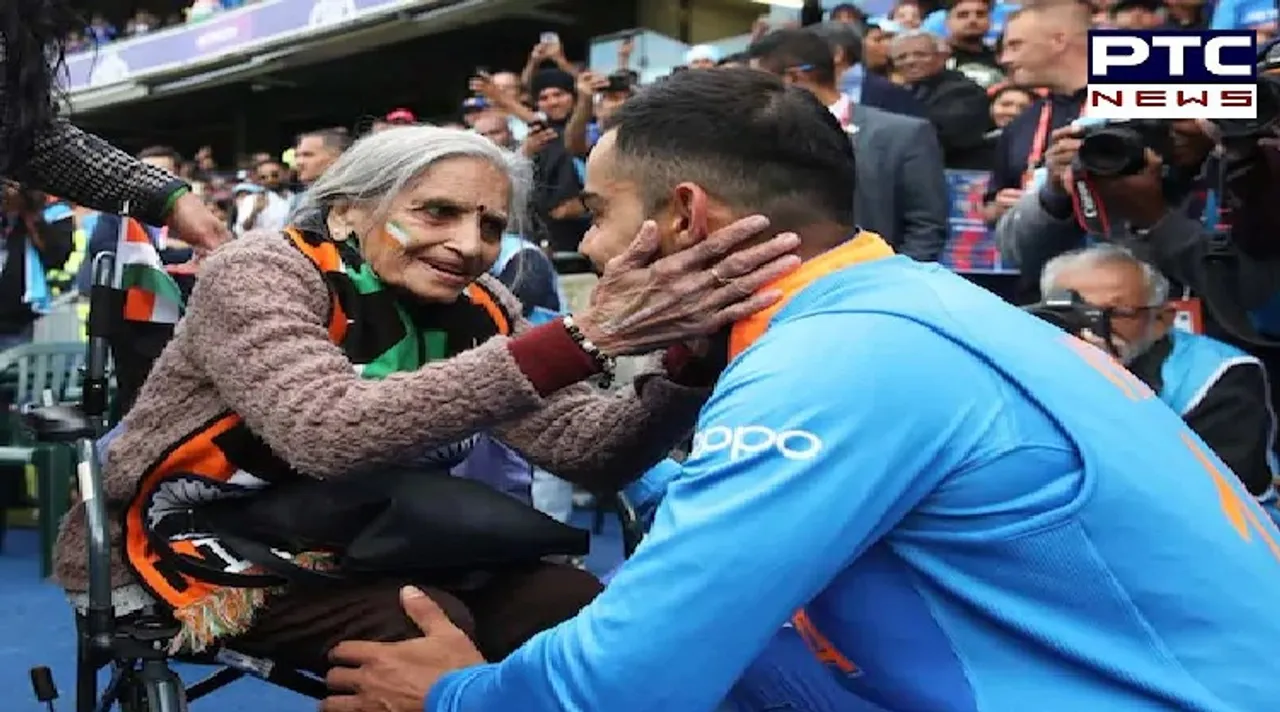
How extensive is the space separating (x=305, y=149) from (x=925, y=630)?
5.14 m

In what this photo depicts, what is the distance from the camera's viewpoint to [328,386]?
158cm

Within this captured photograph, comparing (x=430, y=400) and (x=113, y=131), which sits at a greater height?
(x=430, y=400)

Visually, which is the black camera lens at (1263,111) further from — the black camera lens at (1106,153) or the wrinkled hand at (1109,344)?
the wrinkled hand at (1109,344)

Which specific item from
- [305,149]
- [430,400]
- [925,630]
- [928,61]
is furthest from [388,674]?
[305,149]

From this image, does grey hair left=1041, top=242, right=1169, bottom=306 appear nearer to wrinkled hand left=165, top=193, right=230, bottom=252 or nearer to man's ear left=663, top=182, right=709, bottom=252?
wrinkled hand left=165, top=193, right=230, bottom=252

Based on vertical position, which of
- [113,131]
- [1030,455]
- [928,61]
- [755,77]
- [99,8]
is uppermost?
[755,77]

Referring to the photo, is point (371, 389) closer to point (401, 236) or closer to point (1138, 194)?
point (401, 236)

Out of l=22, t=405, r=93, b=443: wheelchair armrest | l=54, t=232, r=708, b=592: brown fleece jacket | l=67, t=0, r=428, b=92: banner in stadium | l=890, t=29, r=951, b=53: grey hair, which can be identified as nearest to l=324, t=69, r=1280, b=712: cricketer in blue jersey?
l=54, t=232, r=708, b=592: brown fleece jacket

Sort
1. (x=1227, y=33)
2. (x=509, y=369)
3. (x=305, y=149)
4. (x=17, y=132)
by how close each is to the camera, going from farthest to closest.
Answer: (x=305, y=149) < (x=1227, y=33) < (x=17, y=132) < (x=509, y=369)

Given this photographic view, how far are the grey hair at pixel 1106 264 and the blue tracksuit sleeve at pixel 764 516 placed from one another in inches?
77.9

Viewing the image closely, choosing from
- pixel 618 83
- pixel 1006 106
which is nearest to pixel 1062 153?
pixel 1006 106

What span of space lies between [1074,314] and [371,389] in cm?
167

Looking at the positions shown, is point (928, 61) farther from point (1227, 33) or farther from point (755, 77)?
point (755, 77)

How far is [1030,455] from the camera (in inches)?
44.5
